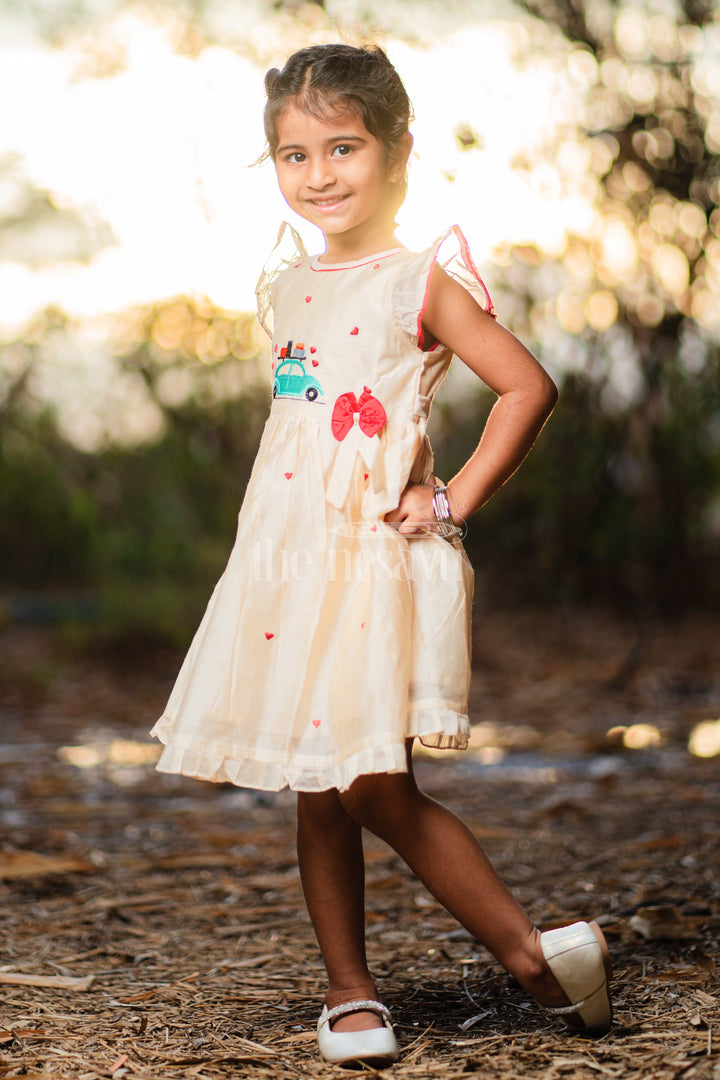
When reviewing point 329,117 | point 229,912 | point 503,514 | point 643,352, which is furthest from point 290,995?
point 503,514

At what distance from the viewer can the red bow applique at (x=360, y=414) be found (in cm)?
168

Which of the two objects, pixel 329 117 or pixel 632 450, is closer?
pixel 329 117

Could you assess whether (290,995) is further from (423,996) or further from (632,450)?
(632,450)

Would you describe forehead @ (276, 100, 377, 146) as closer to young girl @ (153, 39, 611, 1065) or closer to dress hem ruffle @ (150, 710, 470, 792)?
young girl @ (153, 39, 611, 1065)

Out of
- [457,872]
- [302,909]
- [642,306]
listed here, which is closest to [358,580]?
[457,872]

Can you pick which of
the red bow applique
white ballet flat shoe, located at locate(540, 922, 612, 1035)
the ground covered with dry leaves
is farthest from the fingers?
the ground covered with dry leaves

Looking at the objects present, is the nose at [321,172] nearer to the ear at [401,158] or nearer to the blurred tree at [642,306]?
the ear at [401,158]

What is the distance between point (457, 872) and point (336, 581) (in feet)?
1.55

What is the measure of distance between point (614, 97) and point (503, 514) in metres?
3.19

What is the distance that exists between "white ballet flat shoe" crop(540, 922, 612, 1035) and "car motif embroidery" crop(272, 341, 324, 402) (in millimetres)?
903

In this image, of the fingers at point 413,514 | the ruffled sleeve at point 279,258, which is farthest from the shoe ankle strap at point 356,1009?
the ruffled sleeve at point 279,258

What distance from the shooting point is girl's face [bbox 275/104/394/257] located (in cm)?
171

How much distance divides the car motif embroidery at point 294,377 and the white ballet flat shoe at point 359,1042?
937 millimetres

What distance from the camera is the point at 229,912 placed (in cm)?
252
